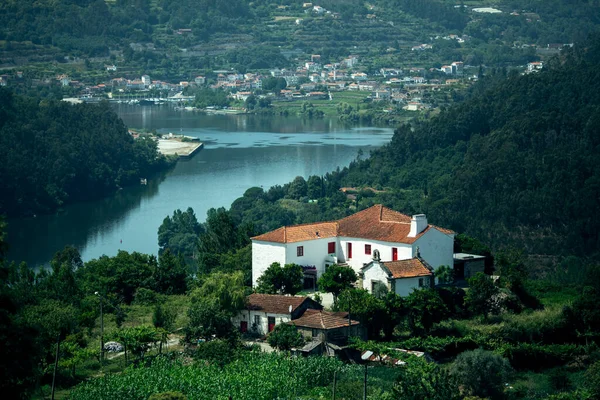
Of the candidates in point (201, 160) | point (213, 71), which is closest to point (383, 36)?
point (213, 71)

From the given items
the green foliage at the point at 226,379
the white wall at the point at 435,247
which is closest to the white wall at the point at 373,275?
the white wall at the point at 435,247

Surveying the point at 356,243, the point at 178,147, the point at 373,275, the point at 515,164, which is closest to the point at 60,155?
the point at 178,147

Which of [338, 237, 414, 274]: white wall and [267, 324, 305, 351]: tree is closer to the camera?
[267, 324, 305, 351]: tree

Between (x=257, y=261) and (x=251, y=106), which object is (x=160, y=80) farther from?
(x=257, y=261)

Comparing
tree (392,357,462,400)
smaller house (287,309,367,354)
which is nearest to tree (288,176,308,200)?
smaller house (287,309,367,354)

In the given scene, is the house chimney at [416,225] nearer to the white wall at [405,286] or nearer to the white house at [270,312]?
A: the white wall at [405,286]

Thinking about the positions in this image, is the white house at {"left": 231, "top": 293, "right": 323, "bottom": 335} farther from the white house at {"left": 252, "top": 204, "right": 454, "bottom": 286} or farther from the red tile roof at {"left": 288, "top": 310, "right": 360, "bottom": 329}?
the white house at {"left": 252, "top": 204, "right": 454, "bottom": 286}
